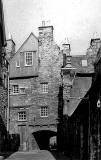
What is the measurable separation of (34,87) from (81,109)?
16797 millimetres

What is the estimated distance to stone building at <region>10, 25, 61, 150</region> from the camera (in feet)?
115

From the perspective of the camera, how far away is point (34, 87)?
3597 centimetres

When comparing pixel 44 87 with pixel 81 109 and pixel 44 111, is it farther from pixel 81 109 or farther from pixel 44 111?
pixel 81 109

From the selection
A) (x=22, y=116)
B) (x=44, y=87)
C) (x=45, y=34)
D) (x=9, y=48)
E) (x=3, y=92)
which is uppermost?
(x=45, y=34)

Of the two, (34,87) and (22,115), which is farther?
(34,87)

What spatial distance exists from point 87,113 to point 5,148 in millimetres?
14618

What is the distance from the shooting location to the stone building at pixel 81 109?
666 inches

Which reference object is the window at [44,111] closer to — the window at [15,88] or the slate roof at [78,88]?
the window at [15,88]

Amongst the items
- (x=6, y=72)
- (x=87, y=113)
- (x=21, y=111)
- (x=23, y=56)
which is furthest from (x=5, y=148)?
(x=87, y=113)

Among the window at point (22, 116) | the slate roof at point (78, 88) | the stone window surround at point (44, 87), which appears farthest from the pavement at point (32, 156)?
the stone window surround at point (44, 87)

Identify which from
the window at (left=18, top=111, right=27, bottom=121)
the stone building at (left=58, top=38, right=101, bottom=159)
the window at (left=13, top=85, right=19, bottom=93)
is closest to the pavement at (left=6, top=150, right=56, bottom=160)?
the stone building at (left=58, top=38, right=101, bottom=159)

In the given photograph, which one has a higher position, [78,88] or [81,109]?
[78,88]

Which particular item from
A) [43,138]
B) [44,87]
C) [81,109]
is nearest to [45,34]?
[44,87]

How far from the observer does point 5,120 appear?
33.4m
